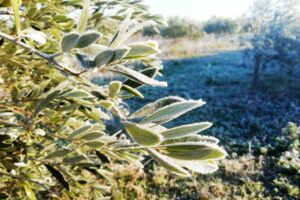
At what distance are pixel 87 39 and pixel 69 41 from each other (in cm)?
4

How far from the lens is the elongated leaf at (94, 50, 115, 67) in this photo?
651 mm

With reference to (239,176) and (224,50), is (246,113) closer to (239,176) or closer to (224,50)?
(239,176)

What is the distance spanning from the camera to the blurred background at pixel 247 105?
4.98 metres

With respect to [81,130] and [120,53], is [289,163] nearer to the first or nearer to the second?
[81,130]

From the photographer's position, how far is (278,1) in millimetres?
10453

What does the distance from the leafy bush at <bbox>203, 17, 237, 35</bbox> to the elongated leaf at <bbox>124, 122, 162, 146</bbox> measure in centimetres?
2300

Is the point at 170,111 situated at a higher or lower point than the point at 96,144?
higher

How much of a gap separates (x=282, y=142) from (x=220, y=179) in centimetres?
172

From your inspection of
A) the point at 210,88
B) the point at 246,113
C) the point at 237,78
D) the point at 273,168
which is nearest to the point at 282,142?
the point at 273,168

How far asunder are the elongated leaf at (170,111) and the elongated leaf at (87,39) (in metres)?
0.18

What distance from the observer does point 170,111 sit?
0.74 m

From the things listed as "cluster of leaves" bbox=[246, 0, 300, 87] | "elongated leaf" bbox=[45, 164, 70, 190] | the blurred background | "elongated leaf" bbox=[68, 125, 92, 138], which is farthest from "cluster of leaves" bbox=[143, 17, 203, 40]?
"elongated leaf" bbox=[68, 125, 92, 138]

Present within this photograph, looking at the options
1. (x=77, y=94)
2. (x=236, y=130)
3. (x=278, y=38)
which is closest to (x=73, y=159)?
(x=77, y=94)

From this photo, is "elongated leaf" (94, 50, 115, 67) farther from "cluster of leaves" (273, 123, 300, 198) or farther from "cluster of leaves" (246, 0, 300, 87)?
"cluster of leaves" (246, 0, 300, 87)
